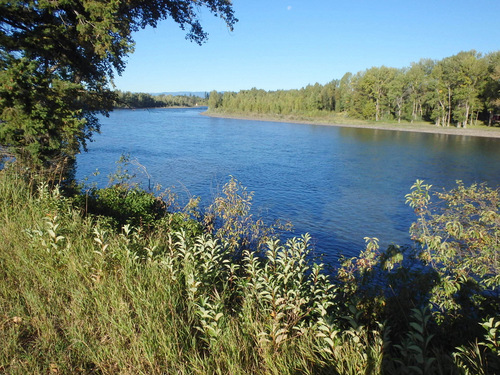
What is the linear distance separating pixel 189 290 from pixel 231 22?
386 inches

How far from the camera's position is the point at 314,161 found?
34.4 meters

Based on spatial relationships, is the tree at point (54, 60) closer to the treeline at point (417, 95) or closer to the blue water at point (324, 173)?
the blue water at point (324, 173)

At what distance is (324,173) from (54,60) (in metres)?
22.8

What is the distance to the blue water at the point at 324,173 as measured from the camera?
56.3 feet

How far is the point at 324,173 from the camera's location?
29.1 meters

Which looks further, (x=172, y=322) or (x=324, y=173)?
(x=324, y=173)

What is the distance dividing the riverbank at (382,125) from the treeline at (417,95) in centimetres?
291

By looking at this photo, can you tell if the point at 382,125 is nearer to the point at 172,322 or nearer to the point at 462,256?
the point at 462,256

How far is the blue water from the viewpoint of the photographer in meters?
17.2

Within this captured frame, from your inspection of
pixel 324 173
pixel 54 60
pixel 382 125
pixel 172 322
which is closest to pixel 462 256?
pixel 172 322

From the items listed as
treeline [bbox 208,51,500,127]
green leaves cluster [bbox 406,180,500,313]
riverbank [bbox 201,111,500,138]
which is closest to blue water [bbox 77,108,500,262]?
green leaves cluster [bbox 406,180,500,313]

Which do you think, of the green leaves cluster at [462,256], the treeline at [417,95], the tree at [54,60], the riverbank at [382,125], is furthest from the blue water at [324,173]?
the treeline at [417,95]

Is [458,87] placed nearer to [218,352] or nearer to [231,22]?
[231,22]

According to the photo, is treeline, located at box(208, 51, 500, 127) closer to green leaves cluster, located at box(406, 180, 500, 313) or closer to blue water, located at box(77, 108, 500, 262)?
blue water, located at box(77, 108, 500, 262)
